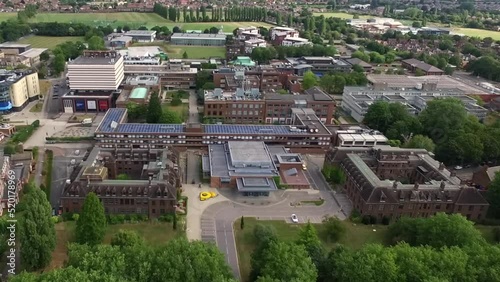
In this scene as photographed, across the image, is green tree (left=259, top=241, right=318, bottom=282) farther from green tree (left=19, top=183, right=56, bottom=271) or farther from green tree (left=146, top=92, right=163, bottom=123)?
green tree (left=146, top=92, right=163, bottom=123)

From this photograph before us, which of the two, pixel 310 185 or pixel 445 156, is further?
pixel 445 156

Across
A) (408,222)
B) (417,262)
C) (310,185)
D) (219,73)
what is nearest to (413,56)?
(219,73)

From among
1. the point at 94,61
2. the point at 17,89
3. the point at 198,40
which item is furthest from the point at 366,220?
the point at 198,40

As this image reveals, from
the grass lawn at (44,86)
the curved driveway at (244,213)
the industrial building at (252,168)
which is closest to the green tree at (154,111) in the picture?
the industrial building at (252,168)

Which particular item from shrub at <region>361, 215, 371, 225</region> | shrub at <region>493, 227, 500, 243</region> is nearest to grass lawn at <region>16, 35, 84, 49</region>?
shrub at <region>361, 215, 371, 225</region>

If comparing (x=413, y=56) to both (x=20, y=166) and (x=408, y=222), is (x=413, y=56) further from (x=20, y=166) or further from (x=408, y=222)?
(x=20, y=166)

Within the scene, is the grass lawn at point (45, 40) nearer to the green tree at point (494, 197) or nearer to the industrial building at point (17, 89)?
the industrial building at point (17, 89)
